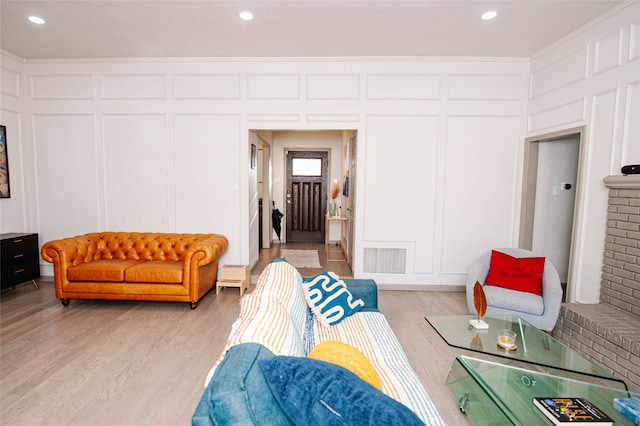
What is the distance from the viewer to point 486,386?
1.72 metres

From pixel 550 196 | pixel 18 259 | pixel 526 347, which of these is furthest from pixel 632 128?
pixel 18 259

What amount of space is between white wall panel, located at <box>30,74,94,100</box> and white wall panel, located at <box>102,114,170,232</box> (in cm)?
45

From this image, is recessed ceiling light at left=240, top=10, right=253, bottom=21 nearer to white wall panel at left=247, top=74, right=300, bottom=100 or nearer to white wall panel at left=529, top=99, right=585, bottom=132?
white wall panel at left=247, top=74, right=300, bottom=100

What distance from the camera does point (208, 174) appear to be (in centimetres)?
446

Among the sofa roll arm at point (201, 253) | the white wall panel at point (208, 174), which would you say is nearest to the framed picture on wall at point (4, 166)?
the white wall panel at point (208, 174)

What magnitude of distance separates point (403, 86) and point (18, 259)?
528 centimetres

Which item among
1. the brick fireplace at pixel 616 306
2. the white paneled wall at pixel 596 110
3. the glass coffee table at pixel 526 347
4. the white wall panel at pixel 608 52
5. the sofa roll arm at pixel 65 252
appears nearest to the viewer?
the glass coffee table at pixel 526 347

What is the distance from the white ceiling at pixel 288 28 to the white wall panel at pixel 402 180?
0.92 m

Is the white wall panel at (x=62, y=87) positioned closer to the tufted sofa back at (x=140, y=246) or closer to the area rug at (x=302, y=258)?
the tufted sofa back at (x=140, y=246)

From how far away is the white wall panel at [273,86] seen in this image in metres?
4.30

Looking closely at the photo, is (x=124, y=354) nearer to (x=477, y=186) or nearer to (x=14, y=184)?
(x=14, y=184)

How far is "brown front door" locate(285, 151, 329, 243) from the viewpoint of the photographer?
7.46 m

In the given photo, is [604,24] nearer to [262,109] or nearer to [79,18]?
[262,109]

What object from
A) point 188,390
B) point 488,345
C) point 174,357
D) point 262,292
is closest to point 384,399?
point 262,292
